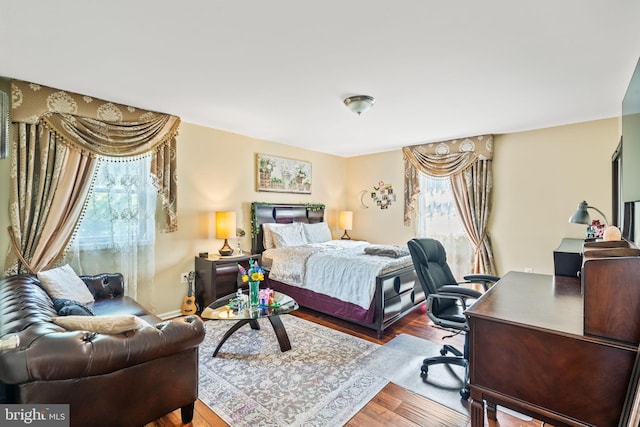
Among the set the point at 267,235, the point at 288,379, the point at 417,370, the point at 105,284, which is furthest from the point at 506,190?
the point at 105,284

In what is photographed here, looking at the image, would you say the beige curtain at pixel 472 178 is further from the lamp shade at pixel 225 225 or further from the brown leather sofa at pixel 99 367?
the brown leather sofa at pixel 99 367

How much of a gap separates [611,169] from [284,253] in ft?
13.2

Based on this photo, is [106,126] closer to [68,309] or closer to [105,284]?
[105,284]

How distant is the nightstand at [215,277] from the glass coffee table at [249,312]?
773mm

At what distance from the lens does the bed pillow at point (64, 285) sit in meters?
2.38

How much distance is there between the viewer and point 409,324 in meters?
3.46

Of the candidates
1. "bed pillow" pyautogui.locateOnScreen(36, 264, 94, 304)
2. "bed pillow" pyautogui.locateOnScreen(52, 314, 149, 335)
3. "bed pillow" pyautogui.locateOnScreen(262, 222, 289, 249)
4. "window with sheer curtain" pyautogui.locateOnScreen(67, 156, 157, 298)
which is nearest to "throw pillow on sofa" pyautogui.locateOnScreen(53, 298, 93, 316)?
"bed pillow" pyautogui.locateOnScreen(52, 314, 149, 335)

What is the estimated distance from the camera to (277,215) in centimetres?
474

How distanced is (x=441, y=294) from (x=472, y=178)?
2734mm

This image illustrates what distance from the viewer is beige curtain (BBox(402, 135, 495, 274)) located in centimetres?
425

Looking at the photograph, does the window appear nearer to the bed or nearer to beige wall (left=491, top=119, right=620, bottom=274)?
the bed

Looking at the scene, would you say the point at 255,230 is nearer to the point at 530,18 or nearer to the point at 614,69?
the point at 530,18

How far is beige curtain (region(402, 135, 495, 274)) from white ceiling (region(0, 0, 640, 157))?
95 centimetres

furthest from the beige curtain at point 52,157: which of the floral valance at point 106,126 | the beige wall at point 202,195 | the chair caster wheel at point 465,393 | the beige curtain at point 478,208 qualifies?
the beige curtain at point 478,208
